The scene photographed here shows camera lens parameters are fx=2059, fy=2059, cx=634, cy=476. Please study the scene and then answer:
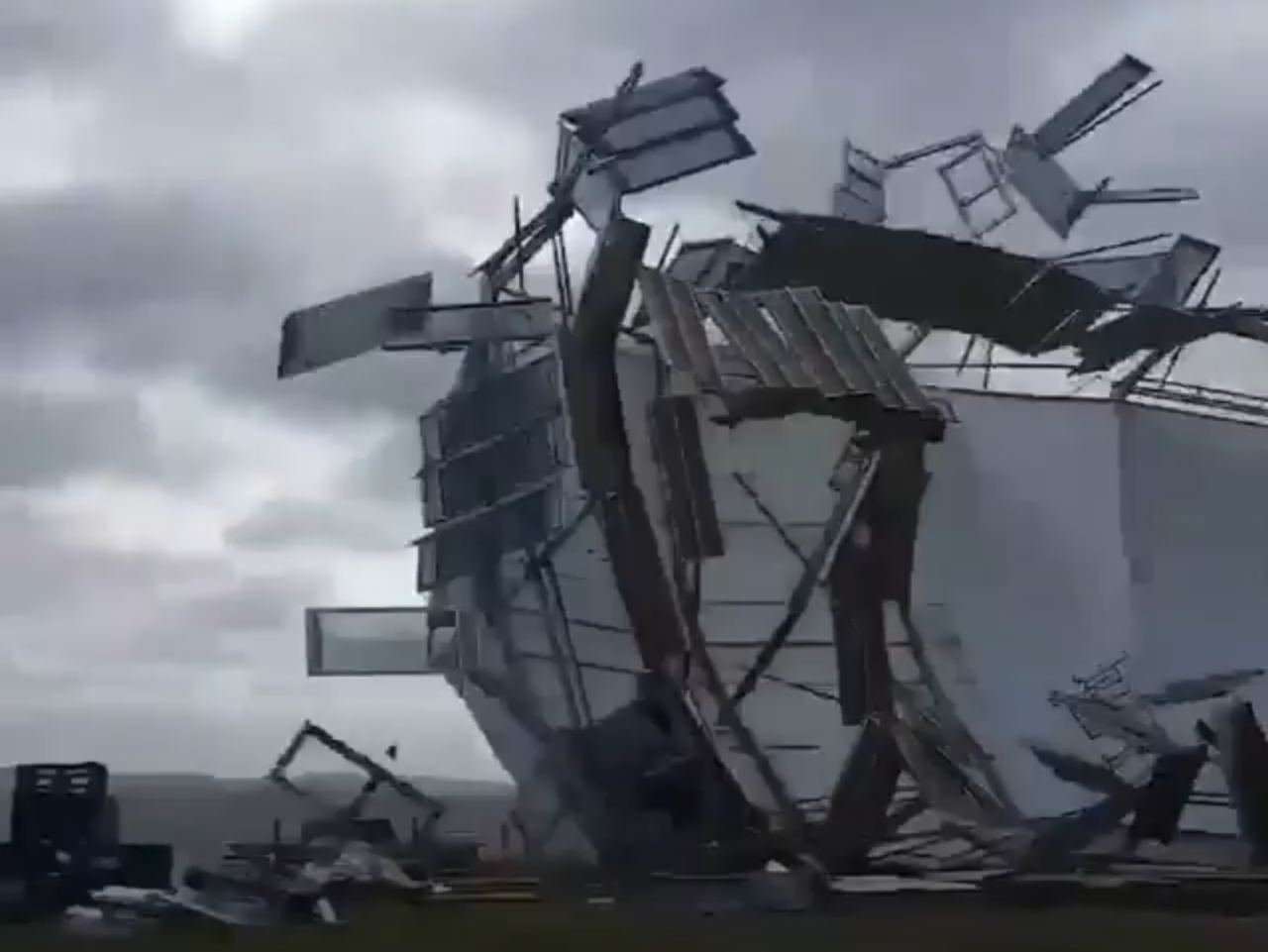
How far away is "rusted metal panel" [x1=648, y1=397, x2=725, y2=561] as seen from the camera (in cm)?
1599

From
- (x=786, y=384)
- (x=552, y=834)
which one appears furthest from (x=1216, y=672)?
(x=786, y=384)

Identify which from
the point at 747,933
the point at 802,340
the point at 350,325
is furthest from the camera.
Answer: the point at 350,325

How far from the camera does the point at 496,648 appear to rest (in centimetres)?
2638

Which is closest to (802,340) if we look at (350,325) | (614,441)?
(614,441)

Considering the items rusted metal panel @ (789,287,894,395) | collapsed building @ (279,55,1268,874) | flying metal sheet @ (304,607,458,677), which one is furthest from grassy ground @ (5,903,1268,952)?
flying metal sheet @ (304,607,458,677)

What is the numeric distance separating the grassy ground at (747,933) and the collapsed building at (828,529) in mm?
3685

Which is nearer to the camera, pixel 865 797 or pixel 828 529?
pixel 865 797

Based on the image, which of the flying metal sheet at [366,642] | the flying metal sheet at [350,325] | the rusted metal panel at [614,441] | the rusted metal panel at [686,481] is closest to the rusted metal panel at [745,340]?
the rusted metal panel at [614,441]

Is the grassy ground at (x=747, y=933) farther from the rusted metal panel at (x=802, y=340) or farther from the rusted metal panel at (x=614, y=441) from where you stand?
the rusted metal panel at (x=614, y=441)

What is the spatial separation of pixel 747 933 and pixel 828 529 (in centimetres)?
680

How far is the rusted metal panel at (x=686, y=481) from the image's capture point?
52.5 feet

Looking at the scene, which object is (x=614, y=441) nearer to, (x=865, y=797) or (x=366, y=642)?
(x=865, y=797)

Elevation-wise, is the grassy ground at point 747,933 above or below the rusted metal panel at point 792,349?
below

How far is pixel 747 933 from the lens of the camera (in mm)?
9750
